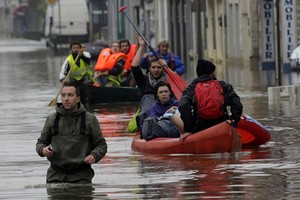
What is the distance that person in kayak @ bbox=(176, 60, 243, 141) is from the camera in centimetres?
1677

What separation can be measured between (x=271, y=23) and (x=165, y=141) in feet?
90.7

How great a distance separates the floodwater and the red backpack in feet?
1.86

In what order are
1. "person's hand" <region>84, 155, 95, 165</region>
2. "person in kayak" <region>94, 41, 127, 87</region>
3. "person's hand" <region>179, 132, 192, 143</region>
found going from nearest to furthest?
"person's hand" <region>84, 155, 95, 165</region> < "person's hand" <region>179, 132, 192, 143</region> < "person in kayak" <region>94, 41, 127, 87</region>

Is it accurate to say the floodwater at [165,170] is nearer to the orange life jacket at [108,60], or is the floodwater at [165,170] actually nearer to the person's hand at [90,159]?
the person's hand at [90,159]

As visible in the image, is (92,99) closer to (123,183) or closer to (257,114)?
(257,114)

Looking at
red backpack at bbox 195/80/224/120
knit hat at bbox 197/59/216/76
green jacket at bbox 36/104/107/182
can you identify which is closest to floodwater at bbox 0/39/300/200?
green jacket at bbox 36/104/107/182

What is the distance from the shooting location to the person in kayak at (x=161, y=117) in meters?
18.2

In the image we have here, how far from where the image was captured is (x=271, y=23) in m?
45.2

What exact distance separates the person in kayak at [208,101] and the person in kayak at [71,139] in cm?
372

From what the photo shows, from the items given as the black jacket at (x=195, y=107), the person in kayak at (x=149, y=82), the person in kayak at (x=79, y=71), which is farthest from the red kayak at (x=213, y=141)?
the person in kayak at (x=79, y=71)

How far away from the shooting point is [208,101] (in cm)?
1681

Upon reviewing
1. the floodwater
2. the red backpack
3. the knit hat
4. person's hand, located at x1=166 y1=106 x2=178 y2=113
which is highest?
the knit hat

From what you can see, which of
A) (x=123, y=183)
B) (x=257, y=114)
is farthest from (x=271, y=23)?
(x=123, y=183)

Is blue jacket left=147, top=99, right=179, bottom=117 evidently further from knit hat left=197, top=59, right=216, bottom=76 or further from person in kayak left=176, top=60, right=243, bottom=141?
knit hat left=197, top=59, right=216, bottom=76
